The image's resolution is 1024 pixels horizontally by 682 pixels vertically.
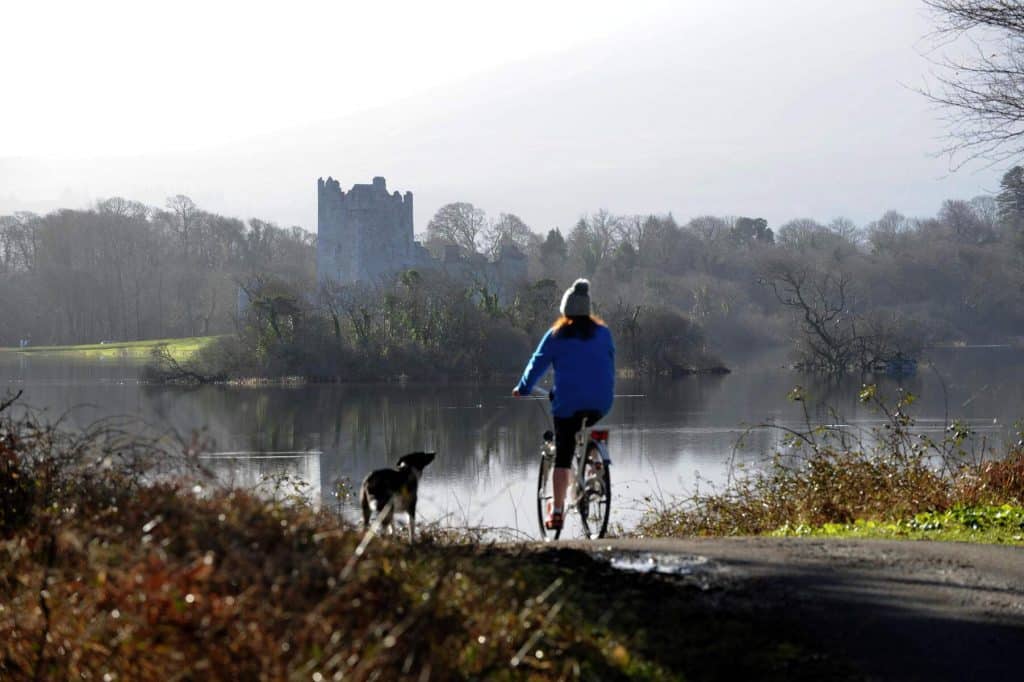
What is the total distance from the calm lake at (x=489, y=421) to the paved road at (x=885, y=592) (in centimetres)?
633

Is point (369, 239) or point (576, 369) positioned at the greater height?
point (369, 239)

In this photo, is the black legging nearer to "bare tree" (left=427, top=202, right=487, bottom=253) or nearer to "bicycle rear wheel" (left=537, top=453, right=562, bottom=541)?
"bicycle rear wheel" (left=537, top=453, right=562, bottom=541)

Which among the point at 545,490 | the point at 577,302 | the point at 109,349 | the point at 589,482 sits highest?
the point at 109,349

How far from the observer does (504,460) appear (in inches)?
1174

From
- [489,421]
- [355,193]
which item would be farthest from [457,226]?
[489,421]

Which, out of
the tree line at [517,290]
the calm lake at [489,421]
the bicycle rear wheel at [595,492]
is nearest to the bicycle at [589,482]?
the bicycle rear wheel at [595,492]

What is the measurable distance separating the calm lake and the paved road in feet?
20.8

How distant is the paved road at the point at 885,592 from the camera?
585cm

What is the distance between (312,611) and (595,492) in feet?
15.1

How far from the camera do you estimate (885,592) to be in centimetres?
691

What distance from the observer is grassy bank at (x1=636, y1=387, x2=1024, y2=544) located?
446 inches

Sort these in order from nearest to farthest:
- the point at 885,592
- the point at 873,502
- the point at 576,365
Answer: the point at 885,592, the point at 576,365, the point at 873,502

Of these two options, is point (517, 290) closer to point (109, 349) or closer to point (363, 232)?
point (363, 232)

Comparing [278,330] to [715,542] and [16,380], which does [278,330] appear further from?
[715,542]
